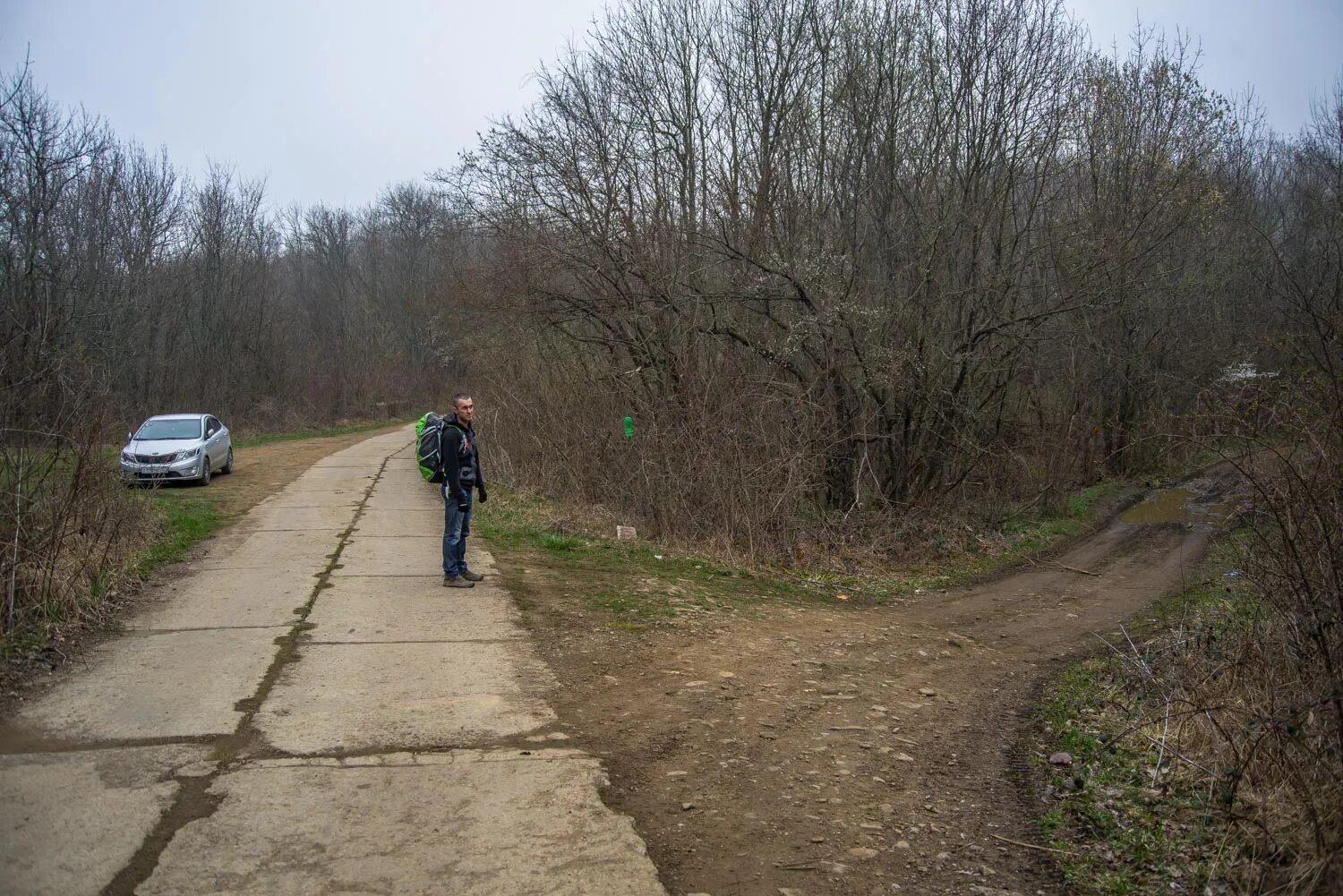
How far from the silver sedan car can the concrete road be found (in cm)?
1189

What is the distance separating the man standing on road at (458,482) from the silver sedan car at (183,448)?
37.2 ft

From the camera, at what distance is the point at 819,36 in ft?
55.7

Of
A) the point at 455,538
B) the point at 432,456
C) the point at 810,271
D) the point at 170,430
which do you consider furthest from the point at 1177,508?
the point at 170,430

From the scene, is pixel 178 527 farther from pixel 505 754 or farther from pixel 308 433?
pixel 308 433

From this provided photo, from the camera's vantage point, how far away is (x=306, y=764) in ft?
16.6

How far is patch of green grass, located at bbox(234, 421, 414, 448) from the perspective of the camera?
35844mm

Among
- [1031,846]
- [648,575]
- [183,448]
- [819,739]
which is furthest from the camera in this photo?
[183,448]

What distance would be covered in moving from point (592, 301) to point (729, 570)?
6.97 meters

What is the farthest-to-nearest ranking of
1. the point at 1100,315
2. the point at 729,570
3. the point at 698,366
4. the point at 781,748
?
the point at 1100,315 < the point at 698,366 < the point at 729,570 < the point at 781,748

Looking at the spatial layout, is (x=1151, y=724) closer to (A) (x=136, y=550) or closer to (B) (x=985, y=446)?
(A) (x=136, y=550)

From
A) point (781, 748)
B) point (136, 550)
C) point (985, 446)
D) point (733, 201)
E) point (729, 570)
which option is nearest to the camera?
point (781, 748)

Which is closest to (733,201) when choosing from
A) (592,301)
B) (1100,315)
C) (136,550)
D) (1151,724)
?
(592,301)

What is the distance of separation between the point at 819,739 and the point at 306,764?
296 cm

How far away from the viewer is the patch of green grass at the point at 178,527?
10.5 metres
